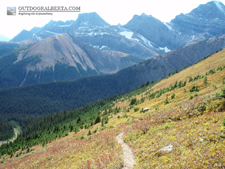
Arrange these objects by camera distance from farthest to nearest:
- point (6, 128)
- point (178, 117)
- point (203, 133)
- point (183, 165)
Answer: point (6, 128), point (178, 117), point (203, 133), point (183, 165)

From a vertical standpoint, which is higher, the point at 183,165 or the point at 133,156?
the point at 183,165

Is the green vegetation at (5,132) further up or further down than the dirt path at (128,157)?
further down

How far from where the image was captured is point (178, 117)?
2209cm

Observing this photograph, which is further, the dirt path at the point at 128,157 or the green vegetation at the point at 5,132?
the green vegetation at the point at 5,132

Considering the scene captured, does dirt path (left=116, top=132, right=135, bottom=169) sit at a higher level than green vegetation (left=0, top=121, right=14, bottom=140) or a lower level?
higher

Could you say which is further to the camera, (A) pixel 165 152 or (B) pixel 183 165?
(A) pixel 165 152

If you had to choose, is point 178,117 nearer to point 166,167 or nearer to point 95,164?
point 166,167

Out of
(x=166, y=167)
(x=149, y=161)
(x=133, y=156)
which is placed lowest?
(x=133, y=156)

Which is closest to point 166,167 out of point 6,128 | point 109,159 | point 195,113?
point 109,159

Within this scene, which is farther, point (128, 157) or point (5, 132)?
point (5, 132)

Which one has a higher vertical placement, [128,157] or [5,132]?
[128,157]

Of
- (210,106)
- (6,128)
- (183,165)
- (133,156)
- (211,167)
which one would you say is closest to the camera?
(211,167)

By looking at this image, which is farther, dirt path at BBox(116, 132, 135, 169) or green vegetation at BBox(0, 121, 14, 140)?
green vegetation at BBox(0, 121, 14, 140)

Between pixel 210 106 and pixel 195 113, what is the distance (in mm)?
2035
